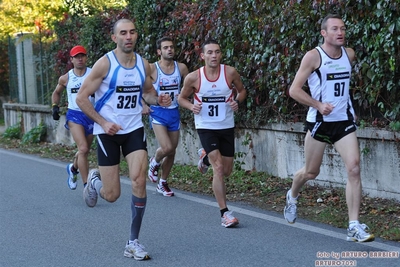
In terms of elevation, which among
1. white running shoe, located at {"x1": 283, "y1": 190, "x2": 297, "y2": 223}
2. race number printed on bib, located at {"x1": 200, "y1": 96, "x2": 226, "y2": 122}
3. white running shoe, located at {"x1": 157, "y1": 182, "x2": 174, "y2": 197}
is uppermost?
race number printed on bib, located at {"x1": 200, "y1": 96, "x2": 226, "y2": 122}

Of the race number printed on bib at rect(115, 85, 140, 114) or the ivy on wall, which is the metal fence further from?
the race number printed on bib at rect(115, 85, 140, 114)

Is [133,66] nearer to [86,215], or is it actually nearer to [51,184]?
[86,215]

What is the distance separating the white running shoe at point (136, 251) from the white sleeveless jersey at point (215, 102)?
212 centimetres

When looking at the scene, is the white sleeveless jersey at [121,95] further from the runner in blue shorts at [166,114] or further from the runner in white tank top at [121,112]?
the runner in blue shorts at [166,114]

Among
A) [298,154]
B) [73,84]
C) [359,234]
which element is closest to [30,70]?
[73,84]

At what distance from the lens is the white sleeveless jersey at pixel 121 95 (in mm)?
6773

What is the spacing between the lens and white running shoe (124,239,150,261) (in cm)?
652

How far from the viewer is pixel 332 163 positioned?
938cm

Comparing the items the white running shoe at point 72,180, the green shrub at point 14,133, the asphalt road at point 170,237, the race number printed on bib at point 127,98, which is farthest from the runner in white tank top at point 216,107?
the green shrub at point 14,133

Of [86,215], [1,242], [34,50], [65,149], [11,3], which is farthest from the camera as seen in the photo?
[11,3]

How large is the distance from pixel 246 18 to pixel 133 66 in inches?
173

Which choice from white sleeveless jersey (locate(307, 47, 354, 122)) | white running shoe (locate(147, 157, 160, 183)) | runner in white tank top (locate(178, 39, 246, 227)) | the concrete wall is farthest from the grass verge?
white sleeveless jersey (locate(307, 47, 354, 122))

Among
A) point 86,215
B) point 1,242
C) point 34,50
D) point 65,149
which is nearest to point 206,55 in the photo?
point 86,215

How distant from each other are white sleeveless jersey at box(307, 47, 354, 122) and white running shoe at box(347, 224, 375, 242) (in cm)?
103
